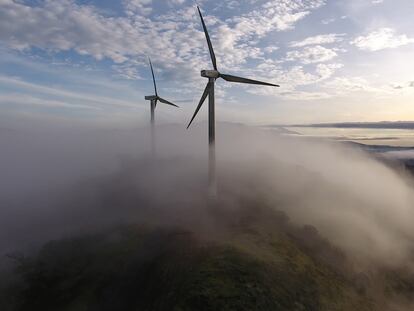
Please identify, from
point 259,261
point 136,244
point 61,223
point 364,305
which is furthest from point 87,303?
point 364,305

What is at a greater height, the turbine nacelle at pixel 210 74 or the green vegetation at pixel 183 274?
the turbine nacelle at pixel 210 74

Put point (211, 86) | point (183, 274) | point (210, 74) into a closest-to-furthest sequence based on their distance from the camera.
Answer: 1. point (183, 274)
2. point (210, 74)
3. point (211, 86)

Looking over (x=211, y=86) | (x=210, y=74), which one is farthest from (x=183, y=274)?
(x=210, y=74)

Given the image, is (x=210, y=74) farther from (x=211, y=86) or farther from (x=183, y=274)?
(x=183, y=274)

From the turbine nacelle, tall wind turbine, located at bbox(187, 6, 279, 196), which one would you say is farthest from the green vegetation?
the turbine nacelle

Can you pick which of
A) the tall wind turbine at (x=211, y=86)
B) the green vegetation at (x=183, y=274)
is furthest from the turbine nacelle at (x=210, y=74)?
the green vegetation at (x=183, y=274)

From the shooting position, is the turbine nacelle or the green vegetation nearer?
the green vegetation

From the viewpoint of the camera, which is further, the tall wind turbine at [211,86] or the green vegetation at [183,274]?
the tall wind turbine at [211,86]

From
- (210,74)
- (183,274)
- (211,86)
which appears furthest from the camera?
(211,86)

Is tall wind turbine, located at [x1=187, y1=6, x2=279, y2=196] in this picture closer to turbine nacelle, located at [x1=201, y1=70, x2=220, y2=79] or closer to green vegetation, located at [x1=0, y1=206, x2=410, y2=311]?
turbine nacelle, located at [x1=201, y1=70, x2=220, y2=79]

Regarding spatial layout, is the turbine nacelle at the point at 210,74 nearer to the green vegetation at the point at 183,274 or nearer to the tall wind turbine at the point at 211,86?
the tall wind turbine at the point at 211,86

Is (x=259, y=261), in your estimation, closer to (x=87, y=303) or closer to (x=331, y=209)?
(x=87, y=303)
